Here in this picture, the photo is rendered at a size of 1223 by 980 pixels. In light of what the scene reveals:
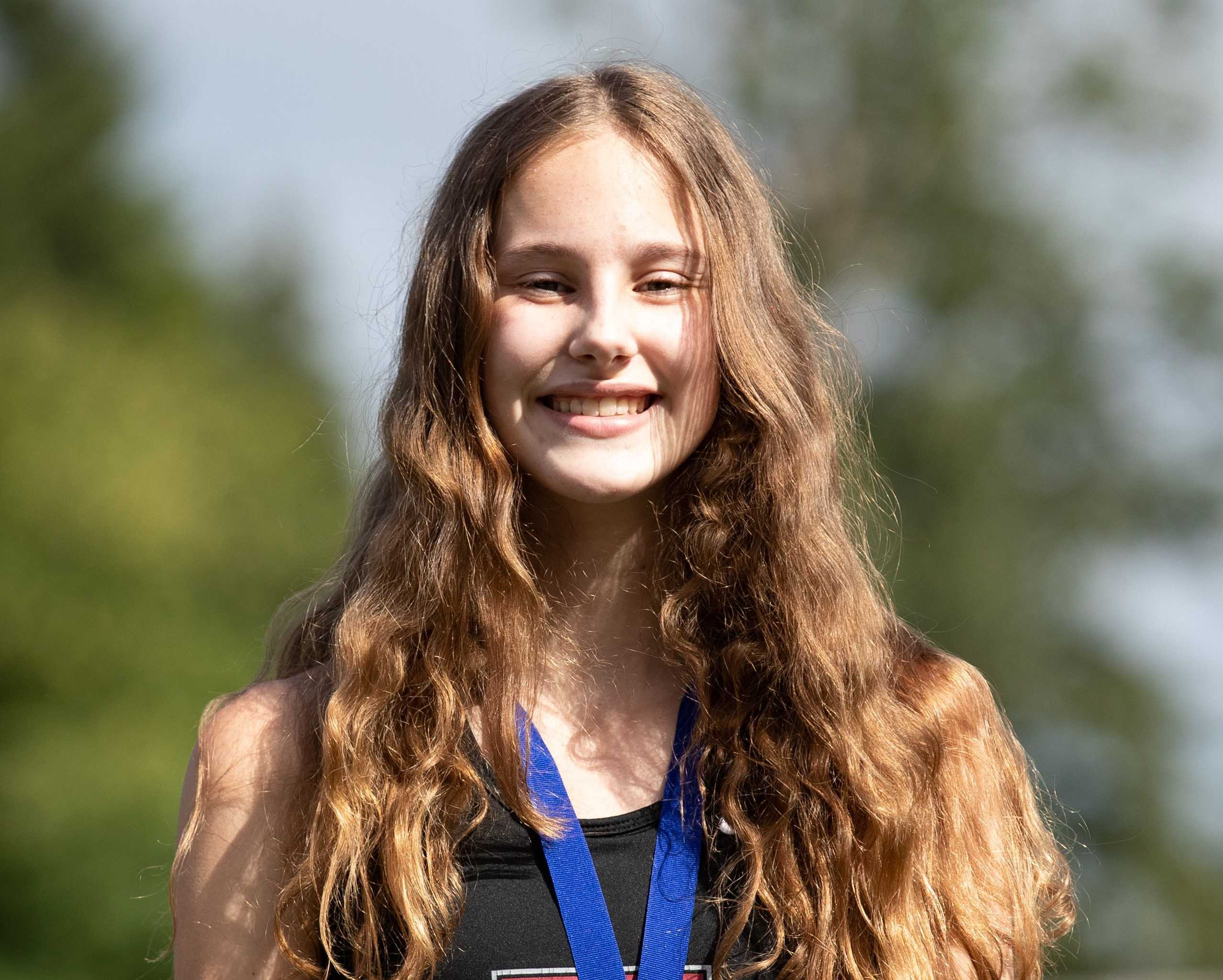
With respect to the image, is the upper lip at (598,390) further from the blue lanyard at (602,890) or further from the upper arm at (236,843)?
the upper arm at (236,843)

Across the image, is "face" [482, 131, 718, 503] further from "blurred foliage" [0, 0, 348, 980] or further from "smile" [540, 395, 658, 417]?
"blurred foliage" [0, 0, 348, 980]

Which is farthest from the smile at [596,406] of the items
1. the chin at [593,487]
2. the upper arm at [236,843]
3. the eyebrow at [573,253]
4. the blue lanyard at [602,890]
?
the upper arm at [236,843]

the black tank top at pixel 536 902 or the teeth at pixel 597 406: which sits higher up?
the teeth at pixel 597 406

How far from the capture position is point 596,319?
246cm

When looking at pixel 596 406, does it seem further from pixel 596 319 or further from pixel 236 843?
pixel 236 843

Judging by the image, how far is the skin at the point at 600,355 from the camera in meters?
2.50

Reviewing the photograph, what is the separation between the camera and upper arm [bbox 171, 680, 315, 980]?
2.45 m

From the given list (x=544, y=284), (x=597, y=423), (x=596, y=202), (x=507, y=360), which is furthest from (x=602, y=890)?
(x=596, y=202)

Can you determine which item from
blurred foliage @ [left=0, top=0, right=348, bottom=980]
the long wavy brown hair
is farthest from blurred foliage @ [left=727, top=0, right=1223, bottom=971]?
the long wavy brown hair

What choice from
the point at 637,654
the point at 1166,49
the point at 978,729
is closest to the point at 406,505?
the point at 637,654

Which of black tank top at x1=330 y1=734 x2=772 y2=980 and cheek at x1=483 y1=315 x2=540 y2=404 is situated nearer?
black tank top at x1=330 y1=734 x2=772 y2=980

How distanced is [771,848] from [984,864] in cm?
41

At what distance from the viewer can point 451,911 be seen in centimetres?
234

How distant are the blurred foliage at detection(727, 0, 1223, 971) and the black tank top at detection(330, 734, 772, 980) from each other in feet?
35.8
